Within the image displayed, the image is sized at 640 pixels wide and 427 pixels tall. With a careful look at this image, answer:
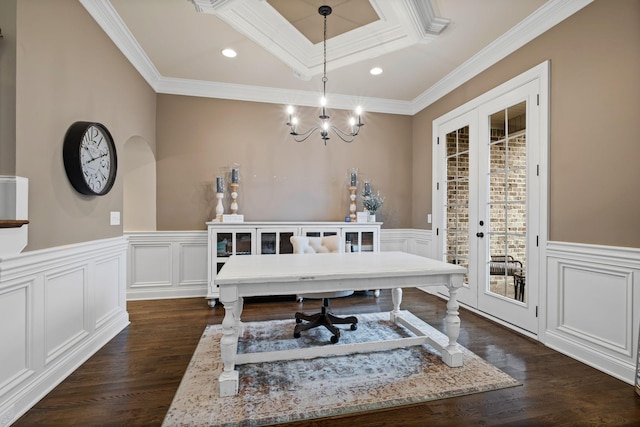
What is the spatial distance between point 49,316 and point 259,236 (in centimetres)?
218

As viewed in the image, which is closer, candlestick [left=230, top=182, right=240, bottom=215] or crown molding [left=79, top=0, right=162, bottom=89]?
crown molding [left=79, top=0, right=162, bottom=89]

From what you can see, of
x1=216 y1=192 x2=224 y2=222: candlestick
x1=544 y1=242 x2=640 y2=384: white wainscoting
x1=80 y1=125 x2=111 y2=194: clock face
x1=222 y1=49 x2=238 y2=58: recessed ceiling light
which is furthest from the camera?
x1=216 y1=192 x2=224 y2=222: candlestick

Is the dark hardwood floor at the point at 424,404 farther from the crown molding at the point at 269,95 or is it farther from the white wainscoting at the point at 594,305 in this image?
the crown molding at the point at 269,95

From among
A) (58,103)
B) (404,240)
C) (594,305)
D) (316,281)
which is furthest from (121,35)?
(594,305)

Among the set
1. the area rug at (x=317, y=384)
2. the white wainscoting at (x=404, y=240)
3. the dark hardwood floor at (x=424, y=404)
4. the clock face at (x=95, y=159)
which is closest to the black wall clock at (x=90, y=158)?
the clock face at (x=95, y=159)

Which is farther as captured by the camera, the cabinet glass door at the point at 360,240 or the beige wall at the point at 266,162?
the cabinet glass door at the point at 360,240

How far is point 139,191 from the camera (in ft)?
13.2

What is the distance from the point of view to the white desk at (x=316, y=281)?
1.83 m

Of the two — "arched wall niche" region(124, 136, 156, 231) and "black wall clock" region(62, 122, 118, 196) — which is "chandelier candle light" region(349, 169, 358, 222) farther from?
"black wall clock" region(62, 122, 118, 196)

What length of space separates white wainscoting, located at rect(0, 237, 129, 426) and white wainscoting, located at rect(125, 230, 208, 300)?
3.64ft

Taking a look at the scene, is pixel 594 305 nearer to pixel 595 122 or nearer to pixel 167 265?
pixel 595 122

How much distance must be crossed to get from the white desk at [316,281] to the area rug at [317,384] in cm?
10

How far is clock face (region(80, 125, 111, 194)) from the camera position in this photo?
2307 mm

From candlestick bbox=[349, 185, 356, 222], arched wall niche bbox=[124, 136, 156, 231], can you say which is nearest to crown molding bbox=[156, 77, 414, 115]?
arched wall niche bbox=[124, 136, 156, 231]
